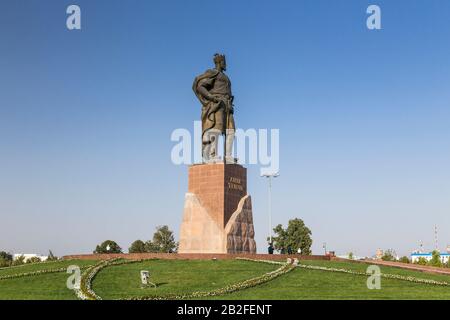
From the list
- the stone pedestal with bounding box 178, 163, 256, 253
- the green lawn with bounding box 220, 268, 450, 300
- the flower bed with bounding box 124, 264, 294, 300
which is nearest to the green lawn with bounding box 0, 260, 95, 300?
the flower bed with bounding box 124, 264, 294, 300

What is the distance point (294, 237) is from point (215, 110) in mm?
26293

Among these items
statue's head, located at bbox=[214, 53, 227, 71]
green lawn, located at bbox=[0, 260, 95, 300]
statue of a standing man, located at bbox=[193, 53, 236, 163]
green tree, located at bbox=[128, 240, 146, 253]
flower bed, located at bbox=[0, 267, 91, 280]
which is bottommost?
green lawn, located at bbox=[0, 260, 95, 300]

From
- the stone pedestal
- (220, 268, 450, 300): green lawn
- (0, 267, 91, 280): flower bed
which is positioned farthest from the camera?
the stone pedestal

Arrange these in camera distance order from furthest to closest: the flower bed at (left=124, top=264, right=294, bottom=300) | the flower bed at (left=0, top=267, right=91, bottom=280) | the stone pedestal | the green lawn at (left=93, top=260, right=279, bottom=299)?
the stone pedestal
the flower bed at (left=0, top=267, right=91, bottom=280)
the green lawn at (left=93, top=260, right=279, bottom=299)
the flower bed at (left=124, top=264, right=294, bottom=300)

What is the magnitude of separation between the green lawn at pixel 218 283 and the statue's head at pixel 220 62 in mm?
8765

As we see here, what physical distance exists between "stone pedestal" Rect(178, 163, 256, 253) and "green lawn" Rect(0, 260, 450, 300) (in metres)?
2.82

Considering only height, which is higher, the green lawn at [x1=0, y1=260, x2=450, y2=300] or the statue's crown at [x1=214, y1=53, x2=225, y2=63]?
the statue's crown at [x1=214, y1=53, x2=225, y2=63]

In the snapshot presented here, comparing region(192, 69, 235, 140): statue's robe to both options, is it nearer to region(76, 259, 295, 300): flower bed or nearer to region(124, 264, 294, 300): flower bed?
region(76, 259, 295, 300): flower bed

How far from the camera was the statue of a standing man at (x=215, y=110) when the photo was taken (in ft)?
79.7

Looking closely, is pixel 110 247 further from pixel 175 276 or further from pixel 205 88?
pixel 175 276

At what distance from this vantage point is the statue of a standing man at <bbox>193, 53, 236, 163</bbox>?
79.7 feet

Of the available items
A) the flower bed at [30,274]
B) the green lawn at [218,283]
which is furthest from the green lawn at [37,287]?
the flower bed at [30,274]

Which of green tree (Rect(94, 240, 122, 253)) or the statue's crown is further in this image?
green tree (Rect(94, 240, 122, 253))

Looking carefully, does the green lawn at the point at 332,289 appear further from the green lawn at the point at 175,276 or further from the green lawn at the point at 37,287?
the green lawn at the point at 37,287
